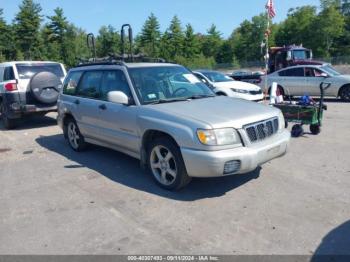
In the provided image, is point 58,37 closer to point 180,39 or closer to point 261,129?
point 180,39

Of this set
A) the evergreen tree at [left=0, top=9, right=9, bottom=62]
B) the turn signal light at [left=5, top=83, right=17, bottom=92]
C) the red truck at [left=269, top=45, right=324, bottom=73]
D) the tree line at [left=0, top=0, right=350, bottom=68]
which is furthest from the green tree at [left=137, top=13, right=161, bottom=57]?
the turn signal light at [left=5, top=83, right=17, bottom=92]

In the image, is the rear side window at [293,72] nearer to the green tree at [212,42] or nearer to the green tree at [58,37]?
the green tree at [58,37]

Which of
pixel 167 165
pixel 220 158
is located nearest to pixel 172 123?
pixel 167 165

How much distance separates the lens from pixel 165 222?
4.04 m

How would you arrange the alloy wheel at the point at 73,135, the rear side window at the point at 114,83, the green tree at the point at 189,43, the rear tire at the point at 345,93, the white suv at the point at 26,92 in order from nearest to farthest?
the rear side window at the point at 114,83, the alloy wheel at the point at 73,135, the white suv at the point at 26,92, the rear tire at the point at 345,93, the green tree at the point at 189,43

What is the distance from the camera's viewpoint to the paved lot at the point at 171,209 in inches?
140

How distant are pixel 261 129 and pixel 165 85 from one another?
1.72 m

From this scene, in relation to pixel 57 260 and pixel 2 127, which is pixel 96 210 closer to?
pixel 57 260

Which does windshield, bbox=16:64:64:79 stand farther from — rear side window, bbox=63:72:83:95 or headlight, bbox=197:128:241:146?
headlight, bbox=197:128:241:146

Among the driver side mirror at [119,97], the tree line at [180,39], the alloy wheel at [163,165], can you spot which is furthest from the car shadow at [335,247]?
the tree line at [180,39]

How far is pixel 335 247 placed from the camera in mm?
3406

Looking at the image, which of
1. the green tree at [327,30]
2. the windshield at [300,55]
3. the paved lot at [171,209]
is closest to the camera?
the paved lot at [171,209]

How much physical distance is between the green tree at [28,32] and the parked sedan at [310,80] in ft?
172

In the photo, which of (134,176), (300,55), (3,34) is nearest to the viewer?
(134,176)
